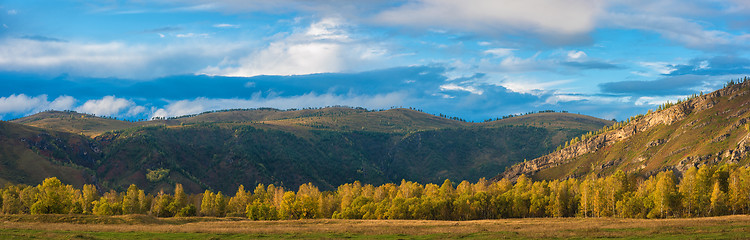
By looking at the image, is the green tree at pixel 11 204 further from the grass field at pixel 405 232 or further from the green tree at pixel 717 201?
the green tree at pixel 717 201

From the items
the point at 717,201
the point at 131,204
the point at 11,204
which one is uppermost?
the point at 11,204

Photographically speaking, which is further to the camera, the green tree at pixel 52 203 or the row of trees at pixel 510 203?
the green tree at pixel 52 203

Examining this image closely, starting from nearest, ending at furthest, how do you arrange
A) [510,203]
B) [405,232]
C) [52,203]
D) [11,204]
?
1. [405,232]
2. [52,203]
3. [11,204]
4. [510,203]

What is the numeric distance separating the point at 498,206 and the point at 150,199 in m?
114

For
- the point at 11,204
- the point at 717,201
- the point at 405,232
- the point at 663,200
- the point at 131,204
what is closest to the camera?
the point at 405,232

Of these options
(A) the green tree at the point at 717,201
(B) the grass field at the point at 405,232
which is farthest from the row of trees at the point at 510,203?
(B) the grass field at the point at 405,232

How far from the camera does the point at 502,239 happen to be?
77188mm

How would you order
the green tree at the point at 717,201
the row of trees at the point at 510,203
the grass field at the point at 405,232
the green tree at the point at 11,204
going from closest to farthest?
the grass field at the point at 405,232 < the green tree at the point at 717,201 < the row of trees at the point at 510,203 < the green tree at the point at 11,204

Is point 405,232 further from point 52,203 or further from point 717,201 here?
point 52,203

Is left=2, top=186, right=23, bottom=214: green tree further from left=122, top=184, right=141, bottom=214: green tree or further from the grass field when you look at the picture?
the grass field

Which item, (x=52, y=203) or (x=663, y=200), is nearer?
(x=663, y=200)

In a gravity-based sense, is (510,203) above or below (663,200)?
below

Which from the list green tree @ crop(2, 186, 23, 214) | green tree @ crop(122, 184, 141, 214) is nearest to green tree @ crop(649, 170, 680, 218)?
green tree @ crop(122, 184, 141, 214)

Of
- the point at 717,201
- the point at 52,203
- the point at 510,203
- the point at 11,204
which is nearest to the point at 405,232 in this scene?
the point at 510,203
